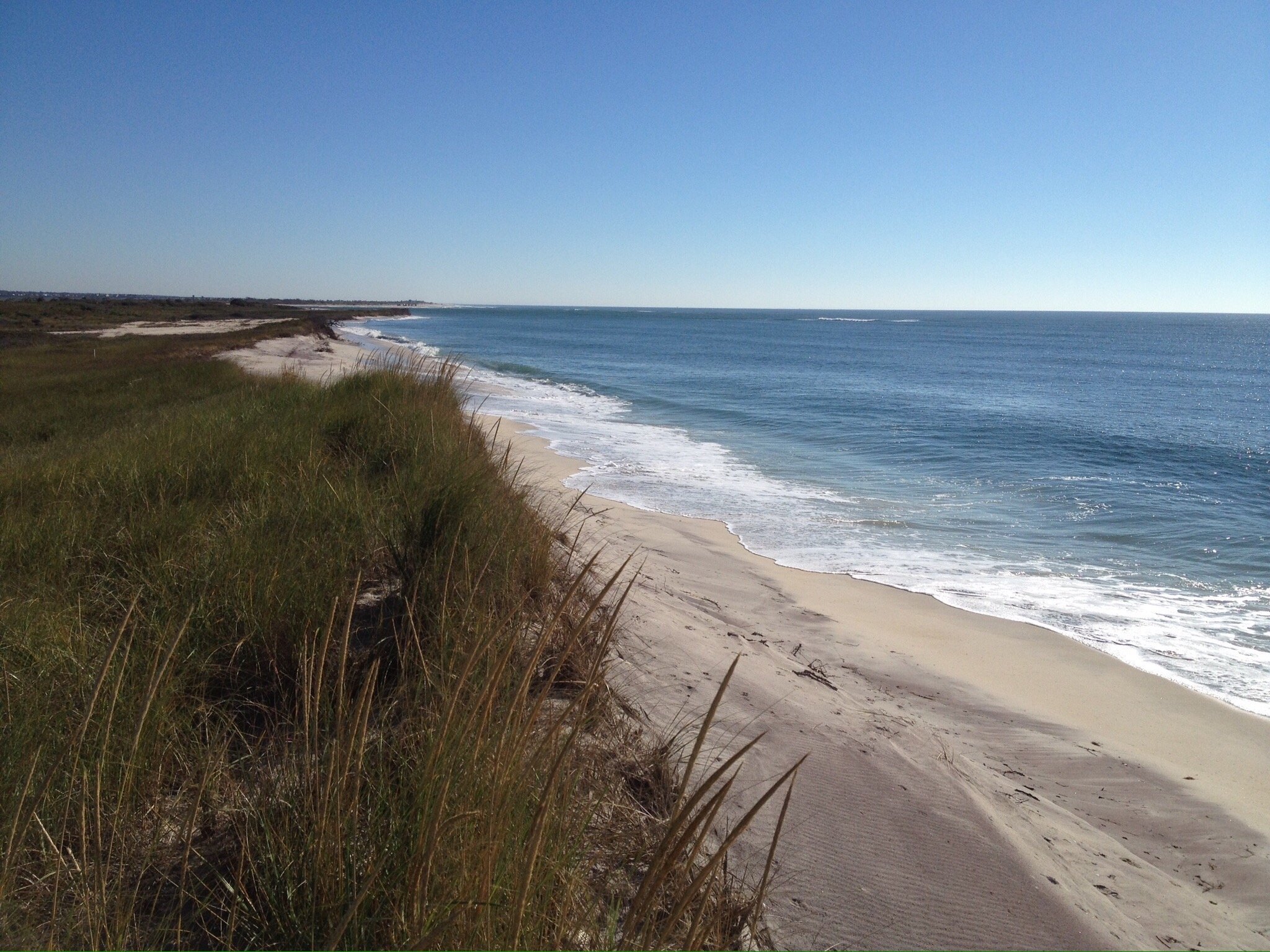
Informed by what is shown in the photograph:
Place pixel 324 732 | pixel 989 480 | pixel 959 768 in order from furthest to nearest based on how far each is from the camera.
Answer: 1. pixel 989 480
2. pixel 959 768
3. pixel 324 732

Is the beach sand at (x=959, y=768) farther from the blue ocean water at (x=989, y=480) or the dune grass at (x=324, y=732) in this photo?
the blue ocean water at (x=989, y=480)

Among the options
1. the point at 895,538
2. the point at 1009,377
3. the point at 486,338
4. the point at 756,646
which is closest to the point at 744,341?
the point at 486,338

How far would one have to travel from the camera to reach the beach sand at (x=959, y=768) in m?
2.83

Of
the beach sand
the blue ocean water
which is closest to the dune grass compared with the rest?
the beach sand

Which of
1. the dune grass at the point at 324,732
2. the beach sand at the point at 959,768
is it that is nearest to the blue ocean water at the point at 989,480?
the beach sand at the point at 959,768

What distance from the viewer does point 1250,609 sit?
26.9 feet

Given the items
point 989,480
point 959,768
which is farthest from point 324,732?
point 989,480

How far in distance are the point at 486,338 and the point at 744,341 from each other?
25.6 m

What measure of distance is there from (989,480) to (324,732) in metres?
15.1

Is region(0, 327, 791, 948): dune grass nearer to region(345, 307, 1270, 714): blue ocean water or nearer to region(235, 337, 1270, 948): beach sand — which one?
region(235, 337, 1270, 948): beach sand

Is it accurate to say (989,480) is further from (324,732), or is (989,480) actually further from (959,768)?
(324,732)

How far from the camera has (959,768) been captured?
406 cm

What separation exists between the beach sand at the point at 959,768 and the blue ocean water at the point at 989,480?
43.2 inches

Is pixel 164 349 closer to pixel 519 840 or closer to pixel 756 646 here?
pixel 756 646
